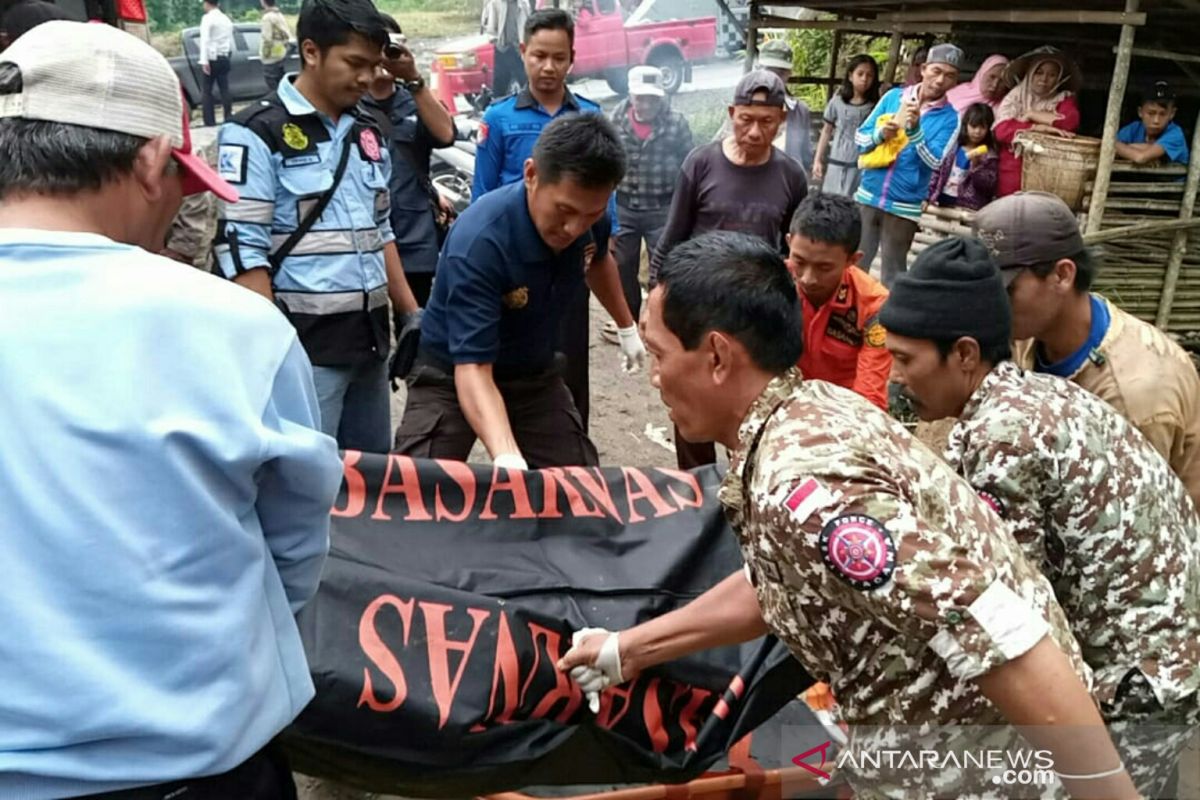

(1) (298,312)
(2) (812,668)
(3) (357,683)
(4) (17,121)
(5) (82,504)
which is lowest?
(3) (357,683)

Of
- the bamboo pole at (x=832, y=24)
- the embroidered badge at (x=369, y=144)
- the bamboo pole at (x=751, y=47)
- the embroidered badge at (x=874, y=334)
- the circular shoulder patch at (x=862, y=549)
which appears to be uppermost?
the bamboo pole at (x=832, y=24)

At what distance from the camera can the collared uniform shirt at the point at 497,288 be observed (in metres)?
3.12

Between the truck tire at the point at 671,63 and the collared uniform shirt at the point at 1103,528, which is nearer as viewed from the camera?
the collared uniform shirt at the point at 1103,528

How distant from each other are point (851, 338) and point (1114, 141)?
3.51m

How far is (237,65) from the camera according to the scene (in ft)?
47.4

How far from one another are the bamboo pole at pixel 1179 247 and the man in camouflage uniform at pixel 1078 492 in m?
4.99

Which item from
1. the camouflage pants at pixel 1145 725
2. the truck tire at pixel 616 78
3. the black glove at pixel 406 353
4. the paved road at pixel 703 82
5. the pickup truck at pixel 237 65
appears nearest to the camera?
the camouflage pants at pixel 1145 725

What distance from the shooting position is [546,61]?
4840mm

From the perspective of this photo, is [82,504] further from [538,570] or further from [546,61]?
[546,61]

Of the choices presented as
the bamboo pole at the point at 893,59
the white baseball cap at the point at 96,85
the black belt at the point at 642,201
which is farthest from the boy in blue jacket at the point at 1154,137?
the white baseball cap at the point at 96,85

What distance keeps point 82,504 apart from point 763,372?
1.04 metres

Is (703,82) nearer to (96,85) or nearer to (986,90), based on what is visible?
(986,90)

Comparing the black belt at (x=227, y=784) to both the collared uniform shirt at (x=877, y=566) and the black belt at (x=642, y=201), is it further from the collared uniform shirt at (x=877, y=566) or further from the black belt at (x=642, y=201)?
the black belt at (x=642, y=201)

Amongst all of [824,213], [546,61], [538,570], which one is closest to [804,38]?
[546,61]
